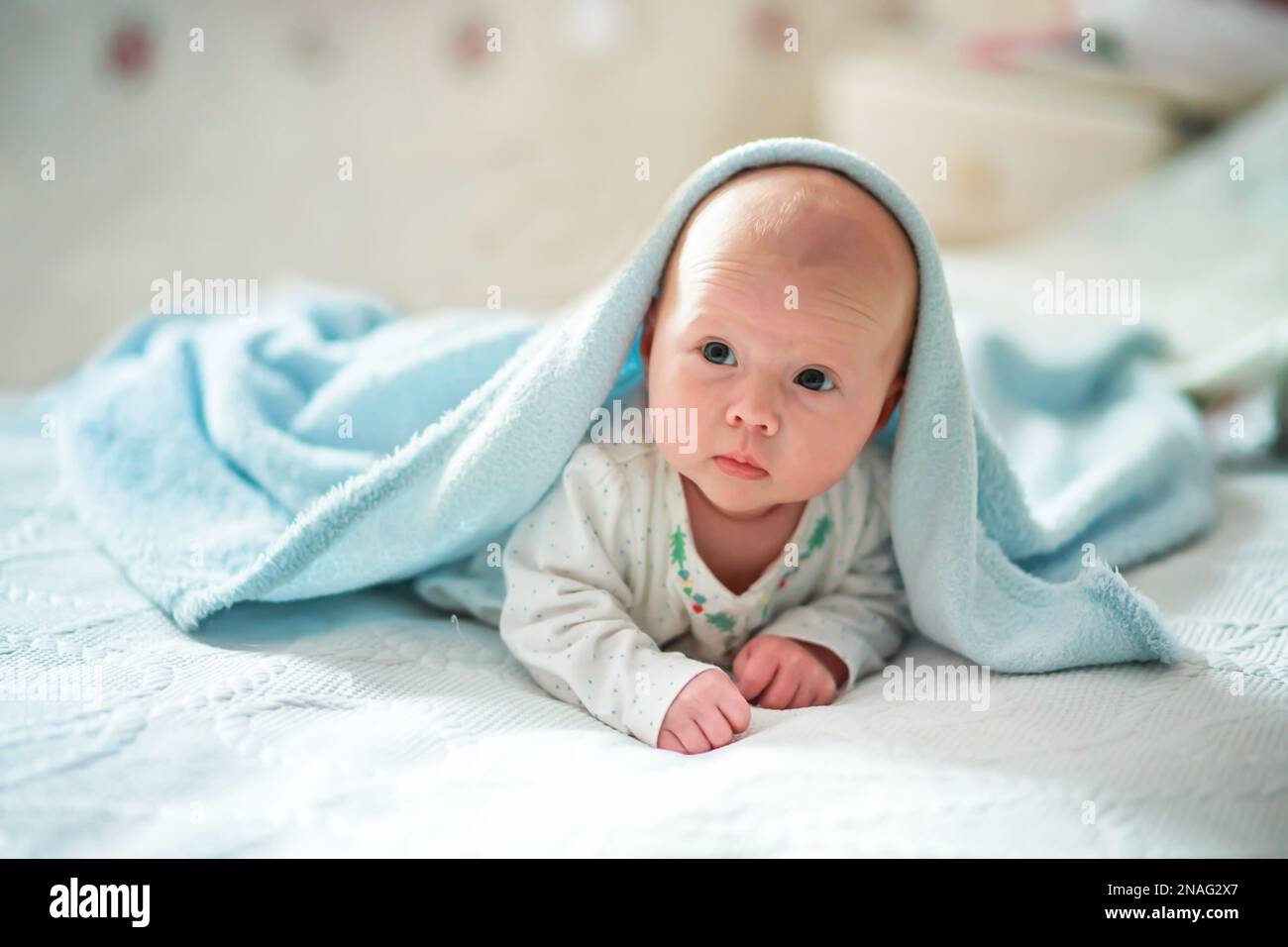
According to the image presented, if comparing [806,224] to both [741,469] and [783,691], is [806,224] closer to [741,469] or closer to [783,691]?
[741,469]

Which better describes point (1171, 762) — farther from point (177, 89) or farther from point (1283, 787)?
point (177, 89)

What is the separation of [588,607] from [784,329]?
0.99 feet

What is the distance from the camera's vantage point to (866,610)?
1.07 metres

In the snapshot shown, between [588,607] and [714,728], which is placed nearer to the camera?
[714,728]

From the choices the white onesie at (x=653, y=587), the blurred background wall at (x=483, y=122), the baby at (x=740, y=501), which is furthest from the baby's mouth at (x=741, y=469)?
the blurred background wall at (x=483, y=122)

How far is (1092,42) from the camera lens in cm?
253

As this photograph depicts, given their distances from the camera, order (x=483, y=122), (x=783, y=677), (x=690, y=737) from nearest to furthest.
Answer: (x=690, y=737) → (x=783, y=677) → (x=483, y=122)

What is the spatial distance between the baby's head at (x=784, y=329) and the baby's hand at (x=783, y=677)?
0.14m

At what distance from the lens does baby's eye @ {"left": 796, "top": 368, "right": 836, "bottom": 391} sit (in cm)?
93

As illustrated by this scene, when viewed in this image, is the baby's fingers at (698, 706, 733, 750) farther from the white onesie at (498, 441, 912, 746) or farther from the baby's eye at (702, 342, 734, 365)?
the baby's eye at (702, 342, 734, 365)

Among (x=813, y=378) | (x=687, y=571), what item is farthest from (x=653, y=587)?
(x=813, y=378)

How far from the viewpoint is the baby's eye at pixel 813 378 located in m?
0.93

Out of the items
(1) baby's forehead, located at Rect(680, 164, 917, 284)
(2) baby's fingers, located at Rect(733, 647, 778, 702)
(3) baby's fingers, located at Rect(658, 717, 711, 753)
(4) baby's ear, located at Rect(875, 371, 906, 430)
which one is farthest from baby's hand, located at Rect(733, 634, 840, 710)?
(1) baby's forehead, located at Rect(680, 164, 917, 284)
